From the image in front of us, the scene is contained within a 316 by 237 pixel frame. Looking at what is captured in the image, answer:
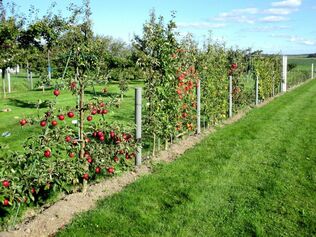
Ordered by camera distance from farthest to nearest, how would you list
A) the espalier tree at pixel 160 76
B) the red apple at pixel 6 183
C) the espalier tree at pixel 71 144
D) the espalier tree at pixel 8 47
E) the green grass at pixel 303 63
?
the green grass at pixel 303 63, the espalier tree at pixel 8 47, the espalier tree at pixel 160 76, the espalier tree at pixel 71 144, the red apple at pixel 6 183

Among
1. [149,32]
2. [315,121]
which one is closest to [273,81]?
[315,121]

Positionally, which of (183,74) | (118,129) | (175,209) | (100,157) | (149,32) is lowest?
(175,209)

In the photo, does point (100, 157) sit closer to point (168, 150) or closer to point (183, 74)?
point (168, 150)

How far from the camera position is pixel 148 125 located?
8.00 metres

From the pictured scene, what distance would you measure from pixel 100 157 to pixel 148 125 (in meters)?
2.57

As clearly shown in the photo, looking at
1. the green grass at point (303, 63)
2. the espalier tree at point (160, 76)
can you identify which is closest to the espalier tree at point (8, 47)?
the espalier tree at point (160, 76)

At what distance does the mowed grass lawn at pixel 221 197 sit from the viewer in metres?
4.64

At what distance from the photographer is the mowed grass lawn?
183 inches

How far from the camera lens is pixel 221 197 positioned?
5652mm

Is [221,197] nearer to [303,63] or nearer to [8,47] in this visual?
[8,47]

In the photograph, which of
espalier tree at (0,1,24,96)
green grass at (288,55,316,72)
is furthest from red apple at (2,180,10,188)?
green grass at (288,55,316,72)

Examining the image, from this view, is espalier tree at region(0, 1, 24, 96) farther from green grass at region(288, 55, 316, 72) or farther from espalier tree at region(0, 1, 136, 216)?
green grass at region(288, 55, 316, 72)

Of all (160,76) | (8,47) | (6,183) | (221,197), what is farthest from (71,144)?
(8,47)

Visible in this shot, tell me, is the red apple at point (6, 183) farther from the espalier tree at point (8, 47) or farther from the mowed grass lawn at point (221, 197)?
the espalier tree at point (8, 47)
